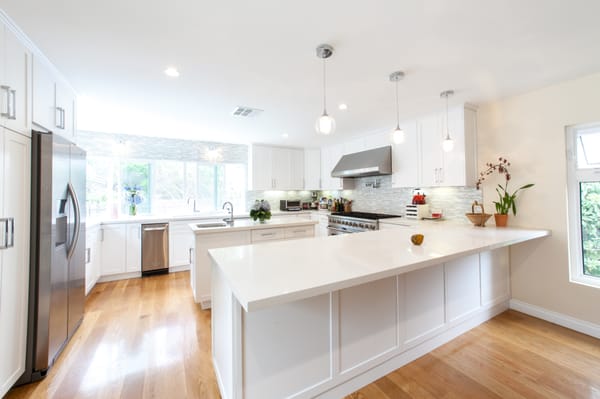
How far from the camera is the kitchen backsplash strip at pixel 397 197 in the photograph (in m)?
3.23

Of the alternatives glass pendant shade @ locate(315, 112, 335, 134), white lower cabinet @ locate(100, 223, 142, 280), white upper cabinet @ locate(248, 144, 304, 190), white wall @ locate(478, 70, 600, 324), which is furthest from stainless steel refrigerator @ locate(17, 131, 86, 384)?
white wall @ locate(478, 70, 600, 324)

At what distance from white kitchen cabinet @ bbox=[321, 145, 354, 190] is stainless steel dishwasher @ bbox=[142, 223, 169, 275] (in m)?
3.17

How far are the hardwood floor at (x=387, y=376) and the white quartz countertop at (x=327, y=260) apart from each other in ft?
2.97

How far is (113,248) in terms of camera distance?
12.4 feet

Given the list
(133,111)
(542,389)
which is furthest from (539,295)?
(133,111)

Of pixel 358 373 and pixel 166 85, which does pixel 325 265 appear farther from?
pixel 166 85

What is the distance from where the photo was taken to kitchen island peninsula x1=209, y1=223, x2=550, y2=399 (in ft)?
4.09

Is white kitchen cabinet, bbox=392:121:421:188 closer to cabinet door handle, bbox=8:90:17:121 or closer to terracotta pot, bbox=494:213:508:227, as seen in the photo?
terracotta pot, bbox=494:213:508:227

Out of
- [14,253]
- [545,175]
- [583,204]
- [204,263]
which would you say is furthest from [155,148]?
[583,204]

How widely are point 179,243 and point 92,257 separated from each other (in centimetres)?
115

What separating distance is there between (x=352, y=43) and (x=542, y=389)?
2.66 m

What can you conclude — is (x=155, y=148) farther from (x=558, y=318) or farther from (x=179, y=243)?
(x=558, y=318)

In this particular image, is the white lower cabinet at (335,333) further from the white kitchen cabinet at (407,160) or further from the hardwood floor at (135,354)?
the white kitchen cabinet at (407,160)

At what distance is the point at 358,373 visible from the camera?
1610 mm
